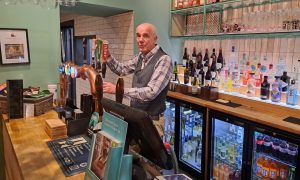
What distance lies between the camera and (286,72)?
8.82ft

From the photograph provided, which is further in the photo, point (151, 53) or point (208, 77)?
point (208, 77)

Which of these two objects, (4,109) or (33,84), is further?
(33,84)

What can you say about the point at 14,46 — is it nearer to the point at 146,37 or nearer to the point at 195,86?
the point at 146,37

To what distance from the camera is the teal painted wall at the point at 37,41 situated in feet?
8.84

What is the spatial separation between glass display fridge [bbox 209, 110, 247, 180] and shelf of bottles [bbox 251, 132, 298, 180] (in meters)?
0.27

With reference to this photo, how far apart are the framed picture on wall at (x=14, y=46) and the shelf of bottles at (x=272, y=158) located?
2646 mm

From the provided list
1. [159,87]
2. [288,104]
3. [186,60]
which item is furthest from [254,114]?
[186,60]

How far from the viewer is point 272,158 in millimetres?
2473

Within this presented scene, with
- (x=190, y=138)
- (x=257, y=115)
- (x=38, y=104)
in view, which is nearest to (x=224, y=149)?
(x=190, y=138)

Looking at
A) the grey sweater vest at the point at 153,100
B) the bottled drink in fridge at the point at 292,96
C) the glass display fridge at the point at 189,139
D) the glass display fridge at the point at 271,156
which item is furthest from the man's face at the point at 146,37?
the bottled drink in fridge at the point at 292,96

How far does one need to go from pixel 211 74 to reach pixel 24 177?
274cm

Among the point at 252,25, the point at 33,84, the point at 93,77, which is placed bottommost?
the point at 33,84

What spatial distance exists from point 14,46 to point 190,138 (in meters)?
2.50

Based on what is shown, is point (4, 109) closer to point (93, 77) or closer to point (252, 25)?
point (93, 77)
